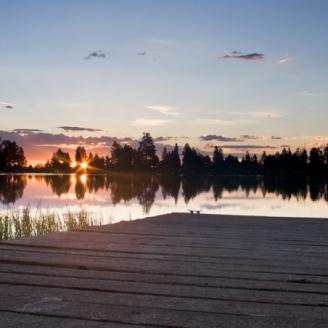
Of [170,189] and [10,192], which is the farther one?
[170,189]

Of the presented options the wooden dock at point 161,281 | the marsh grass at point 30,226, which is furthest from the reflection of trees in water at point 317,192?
the wooden dock at point 161,281

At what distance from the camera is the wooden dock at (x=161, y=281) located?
2213 millimetres

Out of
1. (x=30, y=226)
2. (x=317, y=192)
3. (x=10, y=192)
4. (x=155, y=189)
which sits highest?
(x=30, y=226)

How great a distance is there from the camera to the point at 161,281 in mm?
2934

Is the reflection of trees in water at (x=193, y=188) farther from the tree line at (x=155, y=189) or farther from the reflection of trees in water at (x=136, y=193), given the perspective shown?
the reflection of trees in water at (x=136, y=193)

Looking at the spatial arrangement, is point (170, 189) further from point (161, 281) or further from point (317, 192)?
point (161, 281)

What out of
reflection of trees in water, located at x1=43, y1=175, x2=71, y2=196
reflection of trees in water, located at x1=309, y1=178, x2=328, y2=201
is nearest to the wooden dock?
reflection of trees in water, located at x1=309, y1=178, x2=328, y2=201

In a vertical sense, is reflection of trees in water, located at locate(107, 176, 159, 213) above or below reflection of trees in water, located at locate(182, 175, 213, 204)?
above

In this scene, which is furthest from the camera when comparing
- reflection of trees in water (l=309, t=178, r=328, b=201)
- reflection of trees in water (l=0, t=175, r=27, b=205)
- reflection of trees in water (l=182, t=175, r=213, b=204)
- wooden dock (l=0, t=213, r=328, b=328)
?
reflection of trees in water (l=182, t=175, r=213, b=204)

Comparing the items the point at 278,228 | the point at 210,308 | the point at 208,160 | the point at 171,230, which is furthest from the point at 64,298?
the point at 208,160

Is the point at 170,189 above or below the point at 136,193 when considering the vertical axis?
below

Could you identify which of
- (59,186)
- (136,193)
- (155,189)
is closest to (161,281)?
(136,193)

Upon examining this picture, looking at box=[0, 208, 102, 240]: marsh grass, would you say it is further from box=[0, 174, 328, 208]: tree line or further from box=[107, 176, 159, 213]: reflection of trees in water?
box=[0, 174, 328, 208]: tree line

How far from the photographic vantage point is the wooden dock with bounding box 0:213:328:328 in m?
2.21
